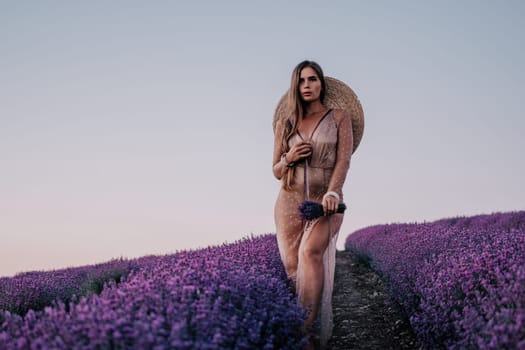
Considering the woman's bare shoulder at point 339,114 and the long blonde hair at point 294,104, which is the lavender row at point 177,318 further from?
the woman's bare shoulder at point 339,114

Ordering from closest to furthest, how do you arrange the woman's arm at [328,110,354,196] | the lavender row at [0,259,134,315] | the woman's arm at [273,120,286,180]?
the woman's arm at [328,110,354,196] < the woman's arm at [273,120,286,180] < the lavender row at [0,259,134,315]

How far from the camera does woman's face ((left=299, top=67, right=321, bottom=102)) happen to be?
3998mm

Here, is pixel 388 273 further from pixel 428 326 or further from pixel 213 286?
pixel 213 286

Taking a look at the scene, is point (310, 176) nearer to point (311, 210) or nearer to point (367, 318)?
point (311, 210)

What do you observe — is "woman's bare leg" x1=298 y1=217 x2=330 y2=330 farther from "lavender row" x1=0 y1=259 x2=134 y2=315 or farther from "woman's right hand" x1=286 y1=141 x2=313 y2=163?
"lavender row" x1=0 y1=259 x2=134 y2=315

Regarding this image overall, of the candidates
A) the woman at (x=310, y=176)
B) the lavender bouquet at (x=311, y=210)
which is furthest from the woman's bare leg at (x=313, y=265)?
the lavender bouquet at (x=311, y=210)

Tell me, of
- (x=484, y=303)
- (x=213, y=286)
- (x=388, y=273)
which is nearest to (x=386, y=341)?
(x=388, y=273)

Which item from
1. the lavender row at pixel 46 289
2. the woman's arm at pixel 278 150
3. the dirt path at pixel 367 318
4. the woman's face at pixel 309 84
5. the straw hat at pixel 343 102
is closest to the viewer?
the woman's face at pixel 309 84

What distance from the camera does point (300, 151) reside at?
3.87 metres

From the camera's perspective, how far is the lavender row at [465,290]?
2.80 m

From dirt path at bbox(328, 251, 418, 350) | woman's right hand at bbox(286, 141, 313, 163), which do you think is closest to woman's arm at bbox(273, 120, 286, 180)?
woman's right hand at bbox(286, 141, 313, 163)

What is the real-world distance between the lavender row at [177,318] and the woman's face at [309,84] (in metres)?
1.53

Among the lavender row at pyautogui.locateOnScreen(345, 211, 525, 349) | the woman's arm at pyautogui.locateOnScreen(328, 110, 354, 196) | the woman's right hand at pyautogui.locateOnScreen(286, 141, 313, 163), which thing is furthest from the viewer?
the woman's right hand at pyautogui.locateOnScreen(286, 141, 313, 163)

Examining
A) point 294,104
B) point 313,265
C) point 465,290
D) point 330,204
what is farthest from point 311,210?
point 465,290
